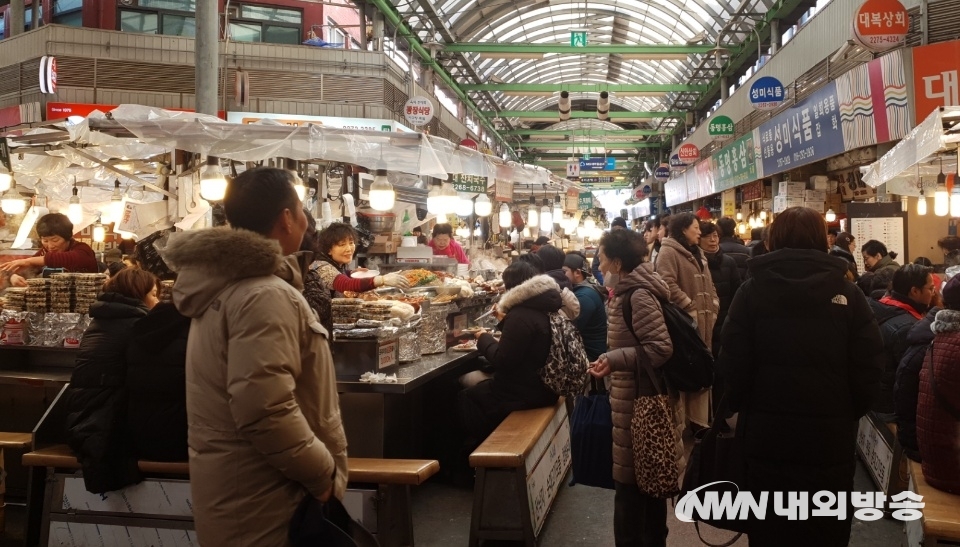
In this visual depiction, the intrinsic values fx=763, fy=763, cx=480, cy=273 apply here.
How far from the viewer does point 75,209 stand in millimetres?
9273

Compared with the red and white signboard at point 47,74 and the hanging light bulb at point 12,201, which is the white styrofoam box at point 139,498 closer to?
the hanging light bulb at point 12,201

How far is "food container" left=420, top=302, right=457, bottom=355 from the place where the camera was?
5.99 meters

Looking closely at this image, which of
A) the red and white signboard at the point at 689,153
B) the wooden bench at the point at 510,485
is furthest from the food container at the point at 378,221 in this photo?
the red and white signboard at the point at 689,153

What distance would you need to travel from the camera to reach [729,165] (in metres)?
17.8

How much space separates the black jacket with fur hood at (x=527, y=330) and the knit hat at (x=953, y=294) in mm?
2148

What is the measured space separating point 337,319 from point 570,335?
166 centimetres

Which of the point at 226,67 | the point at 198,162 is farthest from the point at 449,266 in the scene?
the point at 226,67

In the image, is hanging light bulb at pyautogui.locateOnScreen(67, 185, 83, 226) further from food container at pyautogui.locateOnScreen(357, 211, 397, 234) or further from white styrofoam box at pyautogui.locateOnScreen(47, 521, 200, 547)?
white styrofoam box at pyautogui.locateOnScreen(47, 521, 200, 547)

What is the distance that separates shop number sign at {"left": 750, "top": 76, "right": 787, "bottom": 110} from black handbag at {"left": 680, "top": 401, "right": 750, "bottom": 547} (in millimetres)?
11084

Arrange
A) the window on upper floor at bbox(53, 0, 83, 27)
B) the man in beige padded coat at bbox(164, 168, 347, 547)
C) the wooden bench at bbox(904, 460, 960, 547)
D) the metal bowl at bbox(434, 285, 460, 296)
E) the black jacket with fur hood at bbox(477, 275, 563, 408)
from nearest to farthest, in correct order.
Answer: the man in beige padded coat at bbox(164, 168, 347, 547)
the wooden bench at bbox(904, 460, 960, 547)
the black jacket with fur hood at bbox(477, 275, 563, 408)
the metal bowl at bbox(434, 285, 460, 296)
the window on upper floor at bbox(53, 0, 83, 27)

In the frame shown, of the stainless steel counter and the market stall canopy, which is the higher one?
the market stall canopy

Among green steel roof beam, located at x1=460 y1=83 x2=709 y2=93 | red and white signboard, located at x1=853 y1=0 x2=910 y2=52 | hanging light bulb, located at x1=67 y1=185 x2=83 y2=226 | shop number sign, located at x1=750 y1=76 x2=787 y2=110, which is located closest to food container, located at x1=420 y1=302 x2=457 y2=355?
hanging light bulb, located at x1=67 y1=185 x2=83 y2=226

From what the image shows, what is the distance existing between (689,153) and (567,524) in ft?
63.2

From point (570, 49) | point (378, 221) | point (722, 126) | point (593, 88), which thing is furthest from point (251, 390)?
point (593, 88)
